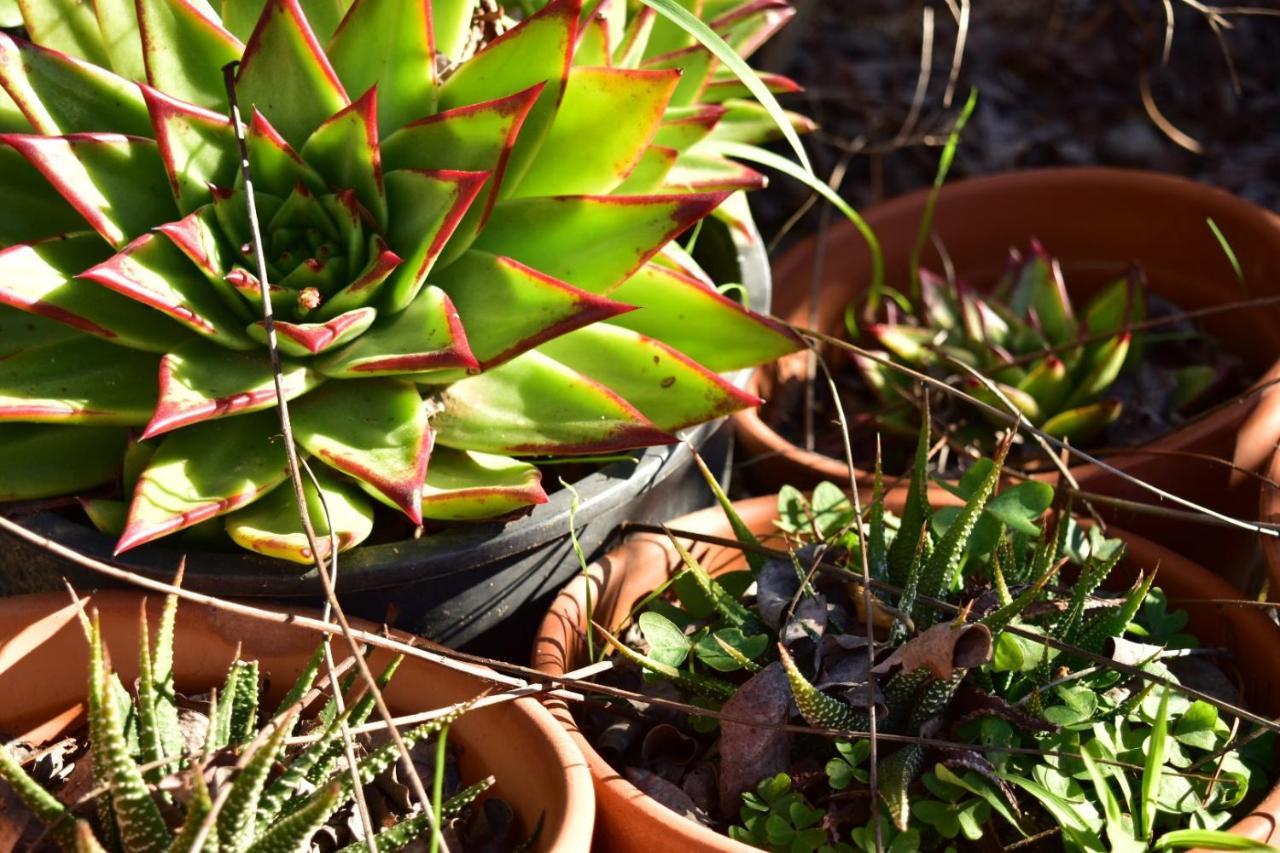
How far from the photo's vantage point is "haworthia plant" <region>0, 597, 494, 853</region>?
0.83 metres

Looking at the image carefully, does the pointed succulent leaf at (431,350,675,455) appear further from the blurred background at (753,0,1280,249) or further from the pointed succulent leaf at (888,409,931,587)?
the blurred background at (753,0,1280,249)

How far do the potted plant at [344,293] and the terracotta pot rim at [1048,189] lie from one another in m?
0.29

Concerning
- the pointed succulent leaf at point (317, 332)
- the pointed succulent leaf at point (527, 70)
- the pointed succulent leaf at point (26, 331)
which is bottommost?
the pointed succulent leaf at point (317, 332)

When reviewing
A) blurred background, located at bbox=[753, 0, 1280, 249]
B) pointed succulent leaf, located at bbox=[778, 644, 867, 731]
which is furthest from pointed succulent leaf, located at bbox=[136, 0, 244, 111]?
blurred background, located at bbox=[753, 0, 1280, 249]

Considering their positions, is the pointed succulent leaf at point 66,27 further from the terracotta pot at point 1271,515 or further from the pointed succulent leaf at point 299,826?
the terracotta pot at point 1271,515

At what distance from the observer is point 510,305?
1.11 metres

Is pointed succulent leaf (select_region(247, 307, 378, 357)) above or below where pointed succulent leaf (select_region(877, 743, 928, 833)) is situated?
above

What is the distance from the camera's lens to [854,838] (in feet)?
3.21

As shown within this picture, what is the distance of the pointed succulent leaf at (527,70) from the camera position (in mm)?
1096

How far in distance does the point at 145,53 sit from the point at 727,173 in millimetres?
549

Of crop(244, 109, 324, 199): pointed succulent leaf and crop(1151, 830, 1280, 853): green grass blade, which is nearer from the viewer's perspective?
crop(1151, 830, 1280, 853): green grass blade

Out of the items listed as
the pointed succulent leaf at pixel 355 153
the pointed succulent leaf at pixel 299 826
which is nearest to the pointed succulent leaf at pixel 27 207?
the pointed succulent leaf at pixel 355 153

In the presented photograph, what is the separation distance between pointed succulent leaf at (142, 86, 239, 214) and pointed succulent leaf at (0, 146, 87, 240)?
0.12 metres

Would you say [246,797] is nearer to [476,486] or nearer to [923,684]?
[476,486]
